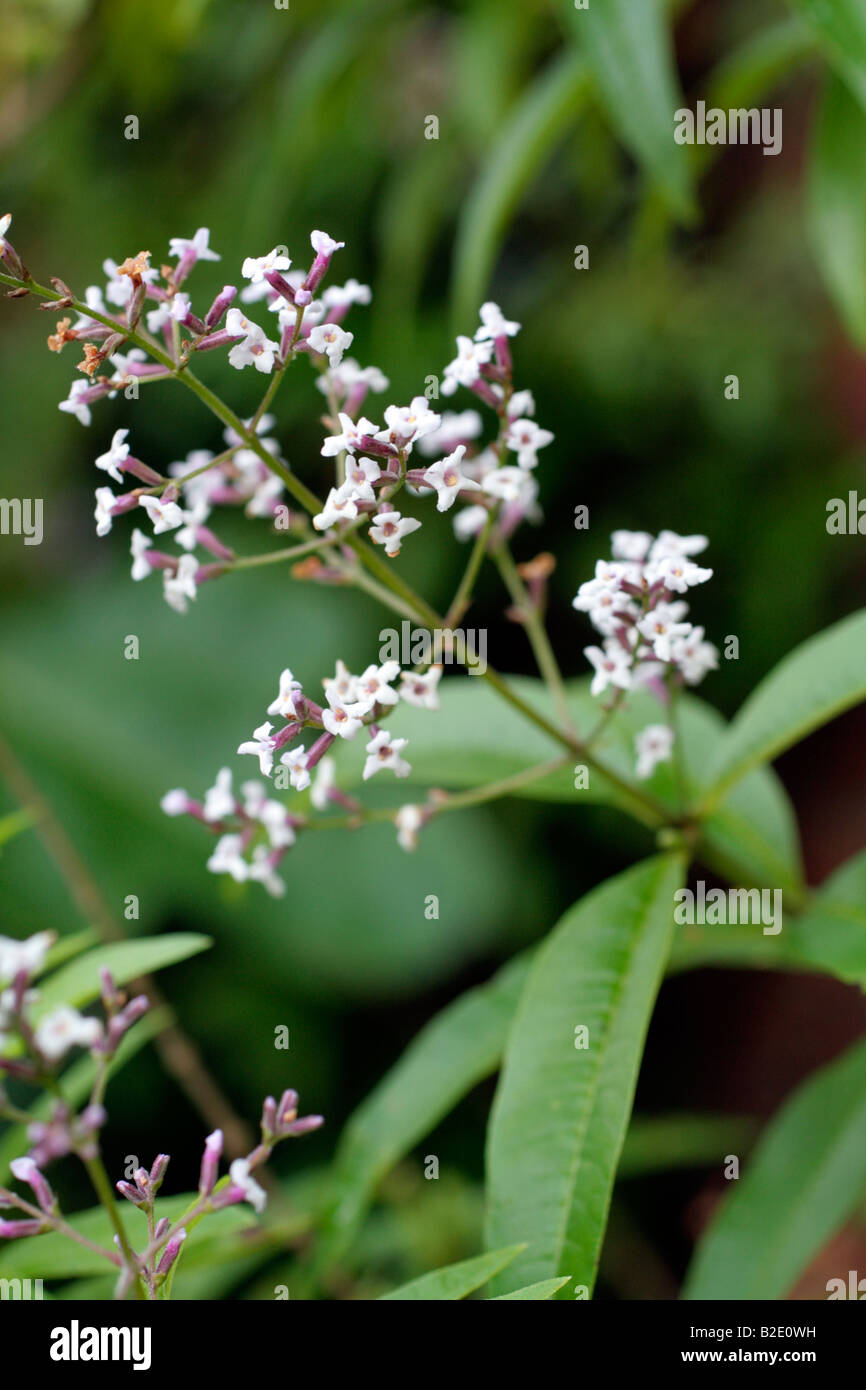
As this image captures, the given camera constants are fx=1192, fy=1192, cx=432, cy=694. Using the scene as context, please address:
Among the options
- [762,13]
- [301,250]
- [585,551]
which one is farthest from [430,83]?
[585,551]

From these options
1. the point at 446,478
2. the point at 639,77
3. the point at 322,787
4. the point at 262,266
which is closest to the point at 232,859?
the point at 322,787

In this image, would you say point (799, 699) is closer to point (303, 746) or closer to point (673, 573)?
point (673, 573)

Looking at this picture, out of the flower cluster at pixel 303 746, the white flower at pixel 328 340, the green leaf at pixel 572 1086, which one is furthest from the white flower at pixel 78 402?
the green leaf at pixel 572 1086

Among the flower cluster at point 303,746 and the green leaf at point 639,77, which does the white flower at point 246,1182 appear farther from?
the green leaf at point 639,77

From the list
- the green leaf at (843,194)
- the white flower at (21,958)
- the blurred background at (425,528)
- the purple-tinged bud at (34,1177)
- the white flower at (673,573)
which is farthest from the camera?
the blurred background at (425,528)

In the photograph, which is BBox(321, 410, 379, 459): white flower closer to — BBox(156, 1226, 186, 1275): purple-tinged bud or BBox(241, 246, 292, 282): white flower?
BBox(241, 246, 292, 282): white flower

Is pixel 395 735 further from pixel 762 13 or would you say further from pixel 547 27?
pixel 762 13

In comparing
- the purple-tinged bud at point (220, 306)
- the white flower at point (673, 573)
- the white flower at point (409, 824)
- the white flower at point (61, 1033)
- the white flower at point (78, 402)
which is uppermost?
the purple-tinged bud at point (220, 306)

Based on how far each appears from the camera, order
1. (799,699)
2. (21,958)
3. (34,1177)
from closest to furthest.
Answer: (21,958), (34,1177), (799,699)
